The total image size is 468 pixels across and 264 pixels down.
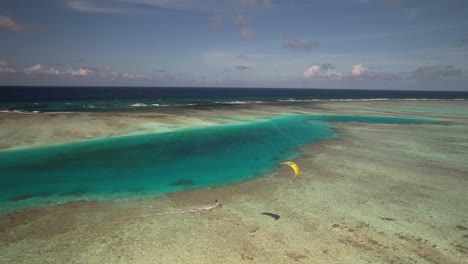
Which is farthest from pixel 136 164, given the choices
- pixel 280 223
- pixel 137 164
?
pixel 280 223

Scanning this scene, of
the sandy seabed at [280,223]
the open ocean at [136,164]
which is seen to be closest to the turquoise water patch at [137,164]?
the open ocean at [136,164]

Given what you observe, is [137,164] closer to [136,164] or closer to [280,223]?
[136,164]

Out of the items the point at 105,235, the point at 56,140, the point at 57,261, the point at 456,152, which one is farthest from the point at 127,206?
the point at 456,152

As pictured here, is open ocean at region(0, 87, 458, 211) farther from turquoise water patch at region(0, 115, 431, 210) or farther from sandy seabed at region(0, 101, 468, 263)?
sandy seabed at region(0, 101, 468, 263)

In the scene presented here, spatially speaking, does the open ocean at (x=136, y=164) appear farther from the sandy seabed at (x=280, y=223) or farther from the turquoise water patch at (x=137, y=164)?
the sandy seabed at (x=280, y=223)

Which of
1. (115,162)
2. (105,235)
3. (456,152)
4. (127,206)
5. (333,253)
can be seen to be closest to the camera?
(333,253)

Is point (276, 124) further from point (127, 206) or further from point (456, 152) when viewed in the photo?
→ point (127, 206)

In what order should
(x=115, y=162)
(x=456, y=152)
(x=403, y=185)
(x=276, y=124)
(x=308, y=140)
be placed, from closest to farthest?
(x=403, y=185) → (x=115, y=162) → (x=456, y=152) → (x=308, y=140) → (x=276, y=124)

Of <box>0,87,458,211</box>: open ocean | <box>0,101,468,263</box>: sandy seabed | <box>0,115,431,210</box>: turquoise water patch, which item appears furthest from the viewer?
<box>0,115,431,210</box>: turquoise water patch

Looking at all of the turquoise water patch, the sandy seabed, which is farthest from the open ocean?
the sandy seabed
